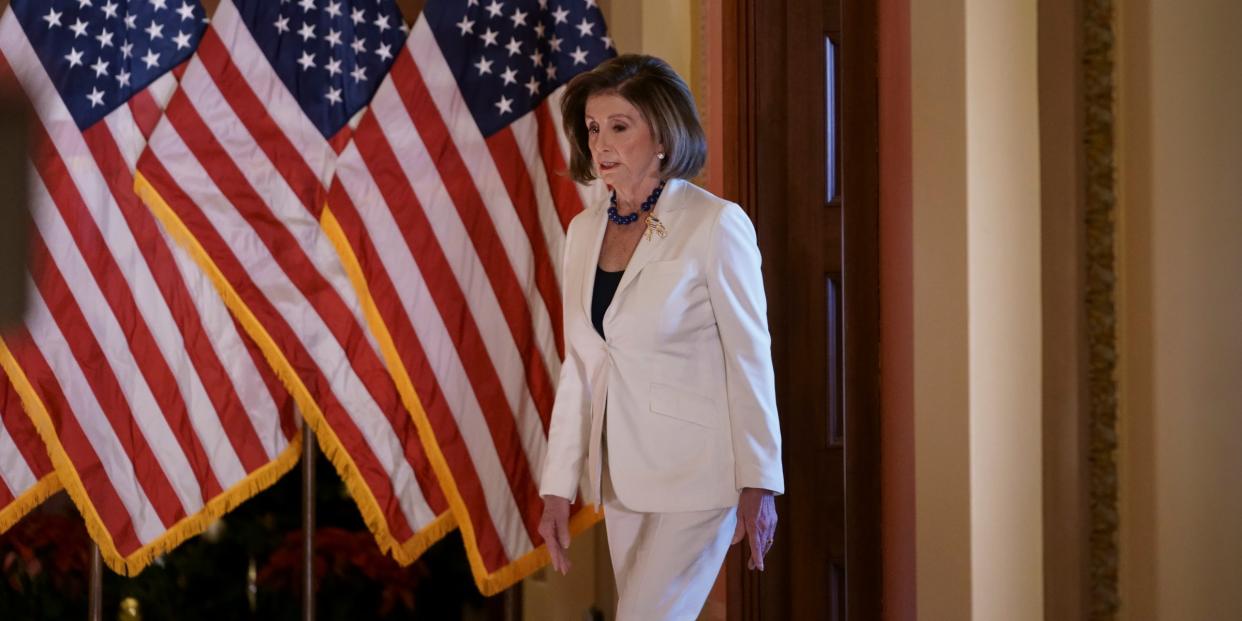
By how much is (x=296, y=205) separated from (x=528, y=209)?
1.90 ft

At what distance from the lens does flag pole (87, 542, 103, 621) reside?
3180 mm

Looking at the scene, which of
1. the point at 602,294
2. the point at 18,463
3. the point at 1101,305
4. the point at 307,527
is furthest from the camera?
the point at 307,527

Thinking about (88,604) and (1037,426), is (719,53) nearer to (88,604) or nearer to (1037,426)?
(1037,426)

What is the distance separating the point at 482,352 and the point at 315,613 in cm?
86

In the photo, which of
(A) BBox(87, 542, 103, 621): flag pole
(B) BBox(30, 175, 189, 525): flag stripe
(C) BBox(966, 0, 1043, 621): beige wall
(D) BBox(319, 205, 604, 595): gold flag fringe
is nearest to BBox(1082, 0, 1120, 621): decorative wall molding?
(C) BBox(966, 0, 1043, 621): beige wall

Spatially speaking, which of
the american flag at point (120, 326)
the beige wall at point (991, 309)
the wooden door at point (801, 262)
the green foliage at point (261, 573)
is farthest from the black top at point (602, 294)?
the green foliage at point (261, 573)

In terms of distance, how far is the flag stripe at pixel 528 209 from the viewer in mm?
3240

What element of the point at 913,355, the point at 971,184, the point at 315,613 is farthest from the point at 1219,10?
the point at 315,613

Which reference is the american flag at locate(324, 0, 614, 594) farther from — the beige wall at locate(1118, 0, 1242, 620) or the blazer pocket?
the beige wall at locate(1118, 0, 1242, 620)

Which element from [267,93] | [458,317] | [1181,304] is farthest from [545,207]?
[1181,304]

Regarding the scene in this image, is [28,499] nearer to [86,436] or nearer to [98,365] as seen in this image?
[86,436]

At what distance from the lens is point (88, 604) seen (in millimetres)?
3377

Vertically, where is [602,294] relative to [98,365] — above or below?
above

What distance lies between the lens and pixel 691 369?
219cm
